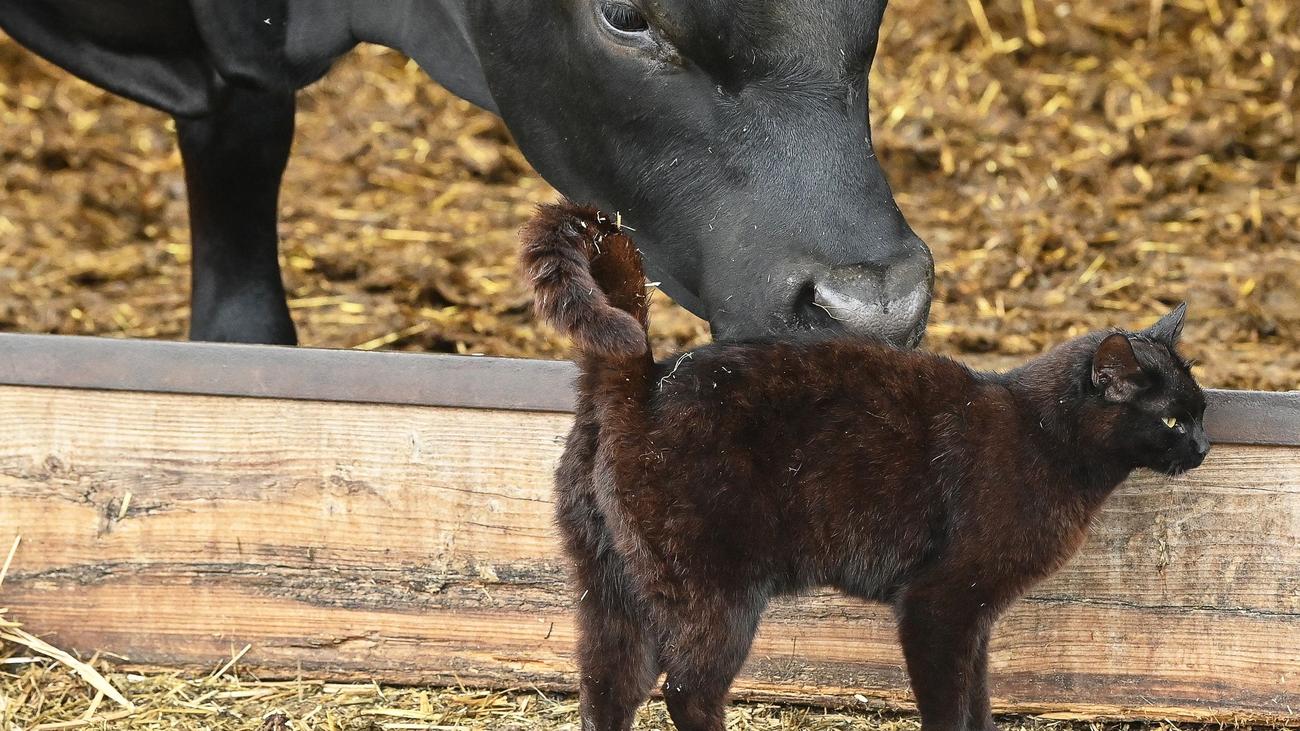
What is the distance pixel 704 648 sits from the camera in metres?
2.03

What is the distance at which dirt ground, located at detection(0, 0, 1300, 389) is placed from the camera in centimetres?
466

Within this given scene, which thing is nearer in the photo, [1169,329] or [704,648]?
[704,648]

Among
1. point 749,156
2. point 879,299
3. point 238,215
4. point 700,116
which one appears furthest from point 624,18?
point 238,215

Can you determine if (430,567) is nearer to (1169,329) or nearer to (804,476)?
(804,476)

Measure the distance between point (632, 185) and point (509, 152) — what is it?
3.74 meters

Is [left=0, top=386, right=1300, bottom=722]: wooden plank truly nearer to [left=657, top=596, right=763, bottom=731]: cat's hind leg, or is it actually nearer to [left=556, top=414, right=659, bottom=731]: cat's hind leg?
[left=556, top=414, right=659, bottom=731]: cat's hind leg

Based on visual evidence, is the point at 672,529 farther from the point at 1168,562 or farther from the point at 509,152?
the point at 509,152

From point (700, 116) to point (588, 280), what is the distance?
706mm

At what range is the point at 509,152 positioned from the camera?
640cm

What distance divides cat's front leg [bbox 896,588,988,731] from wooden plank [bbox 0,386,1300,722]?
1.48ft

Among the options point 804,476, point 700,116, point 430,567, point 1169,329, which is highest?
point 700,116

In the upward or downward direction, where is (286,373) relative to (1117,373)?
downward

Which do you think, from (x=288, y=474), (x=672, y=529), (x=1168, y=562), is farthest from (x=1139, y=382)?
(x=288, y=474)

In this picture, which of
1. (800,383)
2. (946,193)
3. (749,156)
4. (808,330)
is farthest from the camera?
(946,193)
